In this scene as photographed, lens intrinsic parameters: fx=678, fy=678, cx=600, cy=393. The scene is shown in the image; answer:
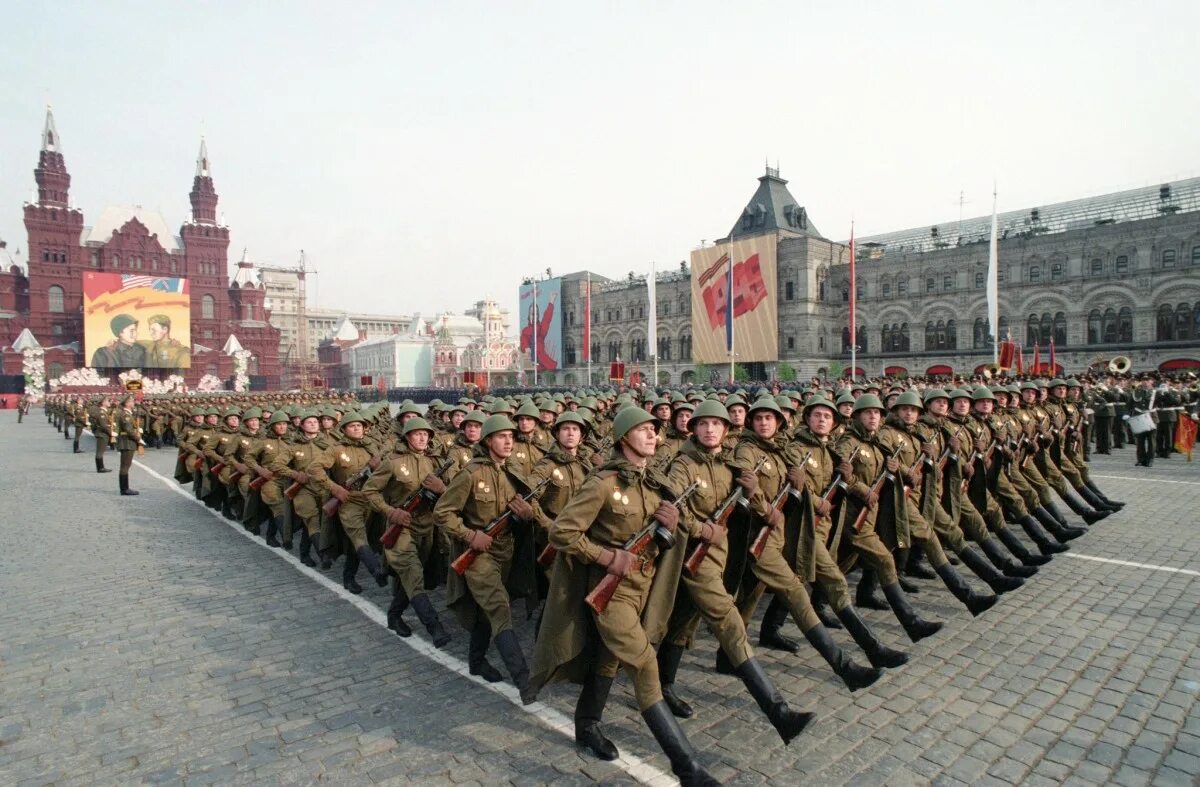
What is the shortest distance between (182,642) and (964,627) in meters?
7.59

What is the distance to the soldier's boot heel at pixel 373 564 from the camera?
7.28m

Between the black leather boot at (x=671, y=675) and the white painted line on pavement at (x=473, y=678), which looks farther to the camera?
the black leather boot at (x=671, y=675)

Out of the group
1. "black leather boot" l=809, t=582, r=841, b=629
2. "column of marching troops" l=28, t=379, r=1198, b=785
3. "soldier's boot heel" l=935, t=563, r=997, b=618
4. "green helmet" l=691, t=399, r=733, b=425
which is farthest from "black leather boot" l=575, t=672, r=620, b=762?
"soldier's boot heel" l=935, t=563, r=997, b=618

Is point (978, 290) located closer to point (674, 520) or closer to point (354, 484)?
point (354, 484)

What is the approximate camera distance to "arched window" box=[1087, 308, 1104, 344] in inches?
1658

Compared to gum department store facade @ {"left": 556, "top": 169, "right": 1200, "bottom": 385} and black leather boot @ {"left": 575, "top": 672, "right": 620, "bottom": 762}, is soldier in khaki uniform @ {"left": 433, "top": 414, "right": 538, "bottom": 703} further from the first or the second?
gum department store facade @ {"left": 556, "top": 169, "right": 1200, "bottom": 385}

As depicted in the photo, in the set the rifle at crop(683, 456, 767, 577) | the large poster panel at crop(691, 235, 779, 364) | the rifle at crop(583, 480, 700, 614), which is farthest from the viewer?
the large poster panel at crop(691, 235, 779, 364)

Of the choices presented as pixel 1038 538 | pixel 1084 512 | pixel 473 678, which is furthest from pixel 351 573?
pixel 1084 512

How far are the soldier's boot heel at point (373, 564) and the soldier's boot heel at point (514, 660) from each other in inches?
91.3

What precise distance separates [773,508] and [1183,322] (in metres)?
47.0

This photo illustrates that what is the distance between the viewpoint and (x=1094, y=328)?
4238 cm

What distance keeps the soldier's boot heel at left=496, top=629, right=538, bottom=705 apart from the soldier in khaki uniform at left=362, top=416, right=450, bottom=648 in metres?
1.07

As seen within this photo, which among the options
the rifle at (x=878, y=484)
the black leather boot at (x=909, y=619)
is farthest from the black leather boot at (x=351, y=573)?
the black leather boot at (x=909, y=619)

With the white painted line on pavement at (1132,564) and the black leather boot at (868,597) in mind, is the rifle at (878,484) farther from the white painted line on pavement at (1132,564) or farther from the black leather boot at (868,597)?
the white painted line on pavement at (1132,564)
